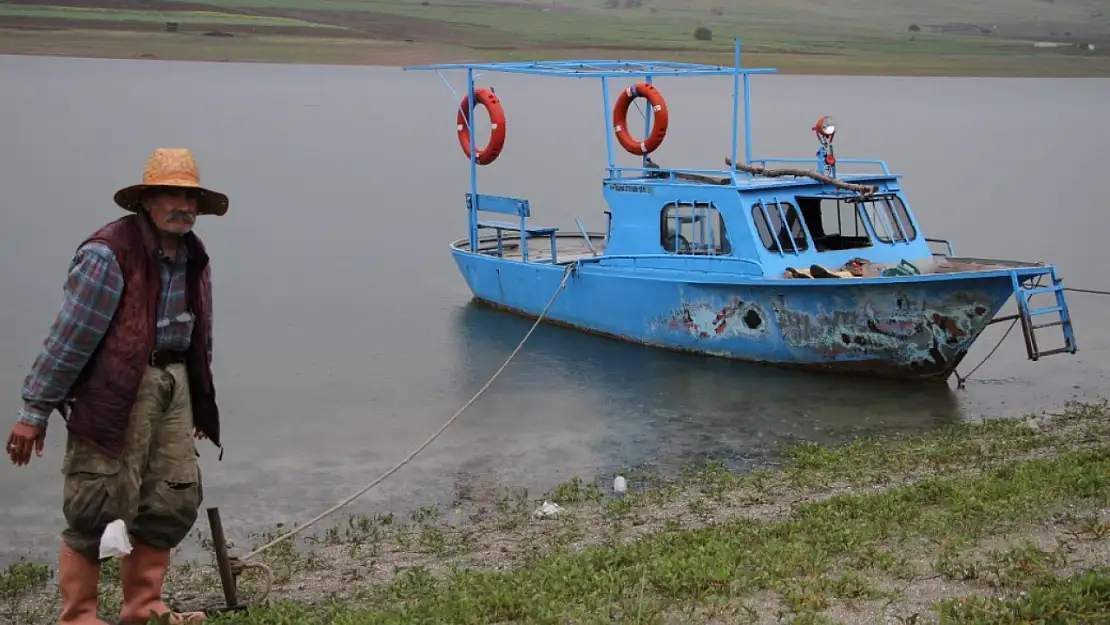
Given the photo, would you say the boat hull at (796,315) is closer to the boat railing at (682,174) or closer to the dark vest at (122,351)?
the boat railing at (682,174)

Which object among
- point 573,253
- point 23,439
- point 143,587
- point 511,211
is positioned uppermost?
point 511,211

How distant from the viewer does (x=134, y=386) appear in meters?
7.06

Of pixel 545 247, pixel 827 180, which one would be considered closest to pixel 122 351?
pixel 827 180

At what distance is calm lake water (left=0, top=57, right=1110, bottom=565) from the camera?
14195 mm

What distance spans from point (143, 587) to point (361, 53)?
111548mm

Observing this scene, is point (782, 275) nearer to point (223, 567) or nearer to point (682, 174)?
point (682, 174)

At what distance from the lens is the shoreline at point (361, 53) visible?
108562mm

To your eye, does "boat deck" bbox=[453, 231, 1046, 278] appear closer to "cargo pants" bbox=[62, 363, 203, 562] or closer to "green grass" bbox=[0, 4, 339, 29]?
"cargo pants" bbox=[62, 363, 203, 562]

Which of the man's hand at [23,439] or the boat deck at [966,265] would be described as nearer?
the man's hand at [23,439]

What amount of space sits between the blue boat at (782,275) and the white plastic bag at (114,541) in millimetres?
10613

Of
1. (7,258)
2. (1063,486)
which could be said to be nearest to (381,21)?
(7,258)

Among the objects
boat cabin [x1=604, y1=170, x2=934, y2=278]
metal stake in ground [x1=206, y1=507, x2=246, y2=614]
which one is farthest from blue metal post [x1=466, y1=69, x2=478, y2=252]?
metal stake in ground [x1=206, y1=507, x2=246, y2=614]

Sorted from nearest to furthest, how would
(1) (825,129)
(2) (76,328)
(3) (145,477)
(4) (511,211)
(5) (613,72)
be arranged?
(2) (76,328), (3) (145,477), (1) (825,129), (5) (613,72), (4) (511,211)

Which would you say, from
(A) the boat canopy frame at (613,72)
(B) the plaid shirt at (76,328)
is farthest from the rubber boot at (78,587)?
(A) the boat canopy frame at (613,72)
